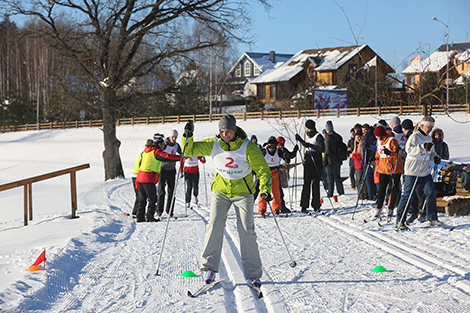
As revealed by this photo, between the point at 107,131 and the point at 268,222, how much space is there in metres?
13.2

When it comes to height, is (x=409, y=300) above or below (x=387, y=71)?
below

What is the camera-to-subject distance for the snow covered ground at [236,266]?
16.0ft

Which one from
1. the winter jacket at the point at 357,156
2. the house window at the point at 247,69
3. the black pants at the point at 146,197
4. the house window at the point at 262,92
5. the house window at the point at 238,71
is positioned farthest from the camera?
the house window at the point at 238,71

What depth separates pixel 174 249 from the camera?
297 inches

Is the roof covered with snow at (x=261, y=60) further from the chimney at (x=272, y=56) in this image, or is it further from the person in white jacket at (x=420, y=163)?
the person in white jacket at (x=420, y=163)

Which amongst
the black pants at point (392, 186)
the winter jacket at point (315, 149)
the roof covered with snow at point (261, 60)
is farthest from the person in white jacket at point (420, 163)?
the roof covered with snow at point (261, 60)

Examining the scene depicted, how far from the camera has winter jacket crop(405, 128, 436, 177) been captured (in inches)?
330

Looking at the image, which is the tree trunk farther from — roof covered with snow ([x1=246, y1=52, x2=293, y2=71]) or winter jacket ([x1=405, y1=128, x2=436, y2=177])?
roof covered with snow ([x1=246, y1=52, x2=293, y2=71])

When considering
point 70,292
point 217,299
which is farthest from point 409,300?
point 70,292

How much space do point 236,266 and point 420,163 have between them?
12.9 ft

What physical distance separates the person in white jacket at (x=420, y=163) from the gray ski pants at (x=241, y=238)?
3.95 m

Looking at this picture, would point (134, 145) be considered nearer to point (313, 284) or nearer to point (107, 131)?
point (107, 131)

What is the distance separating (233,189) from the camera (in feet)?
18.6

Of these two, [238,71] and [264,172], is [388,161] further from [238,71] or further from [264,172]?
[238,71]
